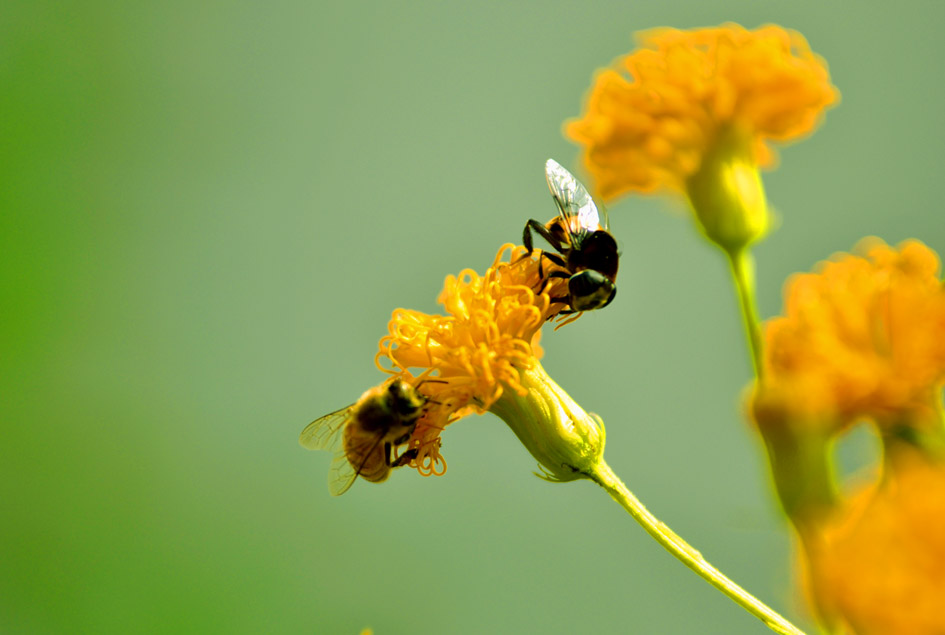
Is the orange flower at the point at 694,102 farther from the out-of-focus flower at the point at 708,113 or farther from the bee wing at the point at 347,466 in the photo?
the bee wing at the point at 347,466

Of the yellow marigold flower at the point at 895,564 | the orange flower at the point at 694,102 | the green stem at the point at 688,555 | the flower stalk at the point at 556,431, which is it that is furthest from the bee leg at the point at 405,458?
the yellow marigold flower at the point at 895,564

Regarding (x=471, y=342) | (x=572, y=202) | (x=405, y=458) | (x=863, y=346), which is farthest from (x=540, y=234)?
(x=863, y=346)

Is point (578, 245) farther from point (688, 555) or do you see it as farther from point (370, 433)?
point (688, 555)

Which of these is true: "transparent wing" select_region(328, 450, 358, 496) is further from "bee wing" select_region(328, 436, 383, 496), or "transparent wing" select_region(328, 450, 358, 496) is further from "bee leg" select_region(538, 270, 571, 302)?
"bee leg" select_region(538, 270, 571, 302)

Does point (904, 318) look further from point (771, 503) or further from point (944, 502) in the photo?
point (944, 502)

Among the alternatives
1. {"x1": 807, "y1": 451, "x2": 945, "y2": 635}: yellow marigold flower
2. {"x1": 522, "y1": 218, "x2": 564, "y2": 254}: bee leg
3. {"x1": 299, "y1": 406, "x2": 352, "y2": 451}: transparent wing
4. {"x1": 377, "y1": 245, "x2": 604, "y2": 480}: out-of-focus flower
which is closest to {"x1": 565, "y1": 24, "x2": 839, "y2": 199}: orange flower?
{"x1": 522, "y1": 218, "x2": 564, "y2": 254}: bee leg

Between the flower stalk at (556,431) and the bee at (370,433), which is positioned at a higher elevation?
the bee at (370,433)

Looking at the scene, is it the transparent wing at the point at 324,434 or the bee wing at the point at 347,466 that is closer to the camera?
the bee wing at the point at 347,466
